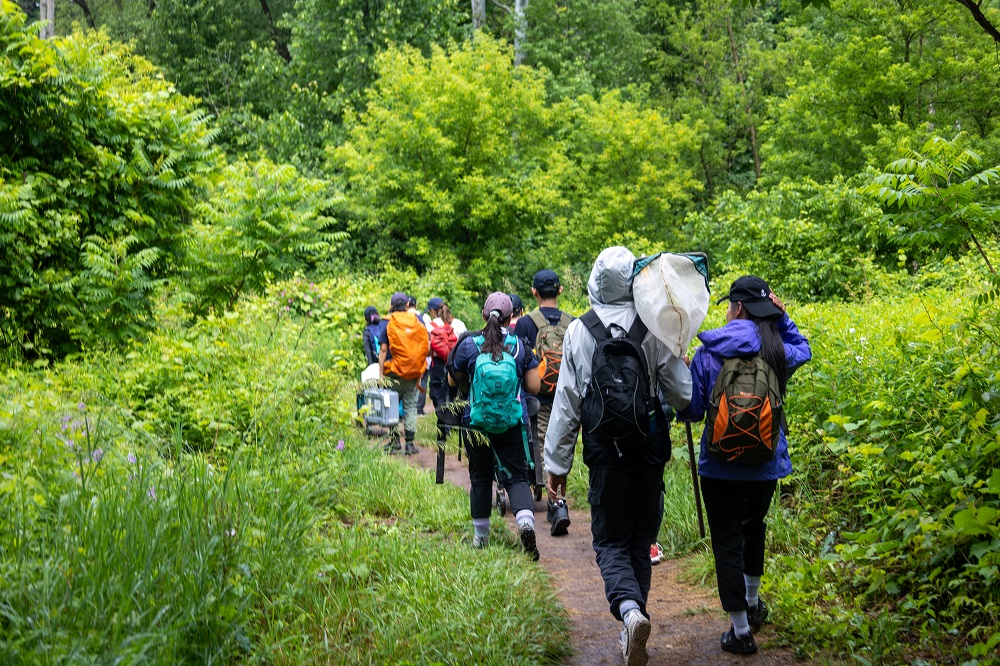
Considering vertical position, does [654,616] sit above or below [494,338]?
below

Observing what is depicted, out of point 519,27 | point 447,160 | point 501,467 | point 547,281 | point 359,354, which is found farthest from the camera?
point 519,27

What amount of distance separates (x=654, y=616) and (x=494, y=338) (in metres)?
2.12

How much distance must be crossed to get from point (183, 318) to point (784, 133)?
18.3m

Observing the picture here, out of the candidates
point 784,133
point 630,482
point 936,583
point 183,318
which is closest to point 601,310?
point 630,482

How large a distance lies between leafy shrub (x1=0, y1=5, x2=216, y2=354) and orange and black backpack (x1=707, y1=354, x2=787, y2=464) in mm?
6684

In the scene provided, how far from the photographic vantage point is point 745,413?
4160 mm

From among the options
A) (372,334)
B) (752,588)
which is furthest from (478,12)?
(752,588)

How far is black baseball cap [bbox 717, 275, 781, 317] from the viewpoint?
173 inches

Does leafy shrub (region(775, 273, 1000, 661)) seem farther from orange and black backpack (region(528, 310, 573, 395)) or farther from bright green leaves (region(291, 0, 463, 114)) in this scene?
bright green leaves (region(291, 0, 463, 114))

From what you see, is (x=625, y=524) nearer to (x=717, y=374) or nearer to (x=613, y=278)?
(x=717, y=374)

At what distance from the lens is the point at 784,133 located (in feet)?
73.5

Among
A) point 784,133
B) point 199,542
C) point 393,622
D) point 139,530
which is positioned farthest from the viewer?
point 784,133

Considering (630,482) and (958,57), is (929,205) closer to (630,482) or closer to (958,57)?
(630,482)

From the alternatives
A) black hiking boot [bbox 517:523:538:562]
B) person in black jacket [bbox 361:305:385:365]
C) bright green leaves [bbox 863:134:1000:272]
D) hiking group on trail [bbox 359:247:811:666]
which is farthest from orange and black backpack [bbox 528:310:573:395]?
person in black jacket [bbox 361:305:385:365]
